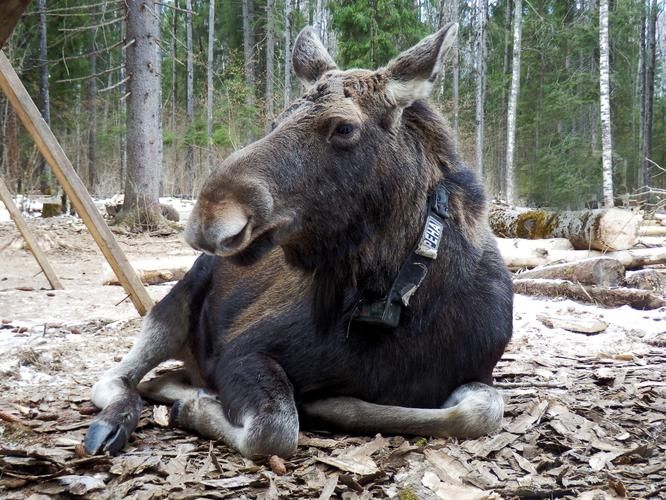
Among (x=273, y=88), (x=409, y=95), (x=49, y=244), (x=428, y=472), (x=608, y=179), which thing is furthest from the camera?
(x=273, y=88)

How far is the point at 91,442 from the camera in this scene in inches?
114

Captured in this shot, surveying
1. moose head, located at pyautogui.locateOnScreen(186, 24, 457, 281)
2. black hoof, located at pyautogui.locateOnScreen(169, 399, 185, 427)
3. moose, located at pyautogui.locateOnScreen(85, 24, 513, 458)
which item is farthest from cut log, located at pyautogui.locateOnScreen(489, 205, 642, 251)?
black hoof, located at pyautogui.locateOnScreen(169, 399, 185, 427)

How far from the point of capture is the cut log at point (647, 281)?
24.8 ft

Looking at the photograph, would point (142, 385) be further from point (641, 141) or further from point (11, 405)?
point (641, 141)

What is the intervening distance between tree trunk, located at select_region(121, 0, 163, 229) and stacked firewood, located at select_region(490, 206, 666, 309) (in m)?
6.86

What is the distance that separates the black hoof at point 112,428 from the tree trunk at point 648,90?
1055 inches

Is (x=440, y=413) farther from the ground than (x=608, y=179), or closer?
closer

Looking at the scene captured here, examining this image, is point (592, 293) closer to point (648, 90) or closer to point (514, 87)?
point (514, 87)

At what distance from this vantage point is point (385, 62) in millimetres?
19672

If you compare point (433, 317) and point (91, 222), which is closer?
point (433, 317)

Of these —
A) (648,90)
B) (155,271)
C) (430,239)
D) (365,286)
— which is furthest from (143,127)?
(648,90)

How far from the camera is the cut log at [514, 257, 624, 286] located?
7.53 meters

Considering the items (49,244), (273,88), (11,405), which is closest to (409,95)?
(11,405)

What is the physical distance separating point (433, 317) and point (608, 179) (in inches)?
680
